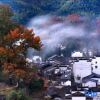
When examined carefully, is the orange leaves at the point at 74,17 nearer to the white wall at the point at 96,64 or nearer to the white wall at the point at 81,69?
the white wall at the point at 96,64

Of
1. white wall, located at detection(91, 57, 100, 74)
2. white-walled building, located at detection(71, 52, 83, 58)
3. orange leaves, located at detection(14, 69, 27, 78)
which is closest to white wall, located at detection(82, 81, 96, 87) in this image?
white wall, located at detection(91, 57, 100, 74)

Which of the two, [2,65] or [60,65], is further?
[60,65]

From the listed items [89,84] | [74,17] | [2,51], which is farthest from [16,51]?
[74,17]

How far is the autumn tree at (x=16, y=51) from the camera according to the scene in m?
5.42

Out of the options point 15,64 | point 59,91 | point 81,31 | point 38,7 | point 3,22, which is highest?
point 38,7

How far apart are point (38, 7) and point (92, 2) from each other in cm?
168

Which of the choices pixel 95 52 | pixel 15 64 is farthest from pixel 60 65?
pixel 15 64

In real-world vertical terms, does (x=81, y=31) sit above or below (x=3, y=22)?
above

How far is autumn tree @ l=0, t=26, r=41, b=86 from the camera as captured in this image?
5418mm

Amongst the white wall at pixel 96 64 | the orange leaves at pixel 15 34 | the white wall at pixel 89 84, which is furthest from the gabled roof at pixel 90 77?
the orange leaves at pixel 15 34

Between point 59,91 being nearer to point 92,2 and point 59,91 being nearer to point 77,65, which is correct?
point 77,65

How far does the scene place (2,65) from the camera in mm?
5684

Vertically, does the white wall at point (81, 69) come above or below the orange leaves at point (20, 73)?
above

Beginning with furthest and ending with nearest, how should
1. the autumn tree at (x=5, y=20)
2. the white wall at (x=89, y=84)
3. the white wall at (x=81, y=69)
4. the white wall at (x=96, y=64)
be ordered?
1. the white wall at (x=96, y=64)
2. the white wall at (x=81, y=69)
3. the white wall at (x=89, y=84)
4. the autumn tree at (x=5, y=20)
